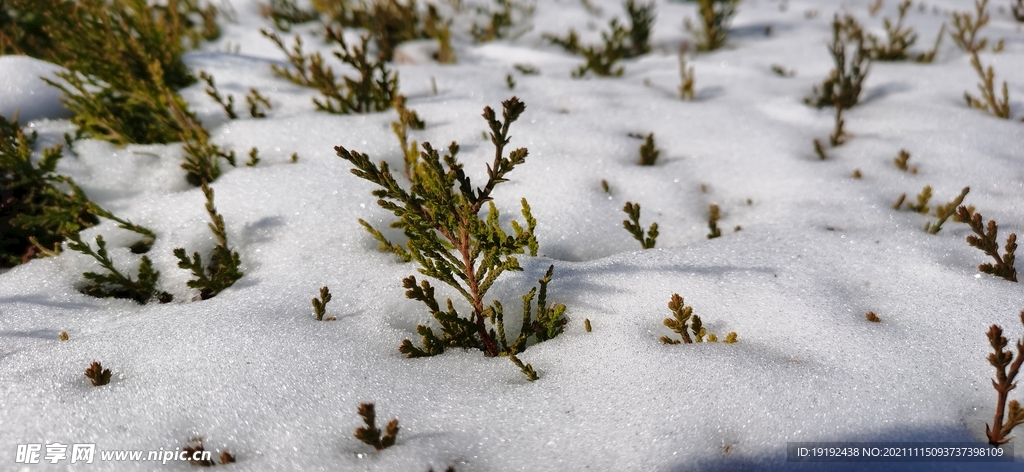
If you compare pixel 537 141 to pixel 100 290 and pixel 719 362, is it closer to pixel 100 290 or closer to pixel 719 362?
pixel 719 362

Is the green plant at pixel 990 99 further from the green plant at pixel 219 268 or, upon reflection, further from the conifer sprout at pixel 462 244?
the green plant at pixel 219 268

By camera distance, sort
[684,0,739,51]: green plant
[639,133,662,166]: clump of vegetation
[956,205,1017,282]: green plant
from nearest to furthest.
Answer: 1. [956,205,1017,282]: green plant
2. [639,133,662,166]: clump of vegetation
3. [684,0,739,51]: green plant

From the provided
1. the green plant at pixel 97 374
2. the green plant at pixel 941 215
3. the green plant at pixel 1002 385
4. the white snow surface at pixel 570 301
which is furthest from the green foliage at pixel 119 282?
the green plant at pixel 941 215

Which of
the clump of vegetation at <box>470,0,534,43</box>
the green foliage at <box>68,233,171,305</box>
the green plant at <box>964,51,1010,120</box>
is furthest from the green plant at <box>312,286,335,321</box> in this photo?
the green plant at <box>964,51,1010,120</box>

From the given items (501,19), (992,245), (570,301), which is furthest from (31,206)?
(992,245)

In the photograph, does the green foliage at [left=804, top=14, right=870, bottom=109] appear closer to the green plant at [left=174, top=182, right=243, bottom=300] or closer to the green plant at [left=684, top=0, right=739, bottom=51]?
the green plant at [left=684, top=0, right=739, bottom=51]

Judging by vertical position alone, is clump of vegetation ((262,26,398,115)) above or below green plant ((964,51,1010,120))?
above
